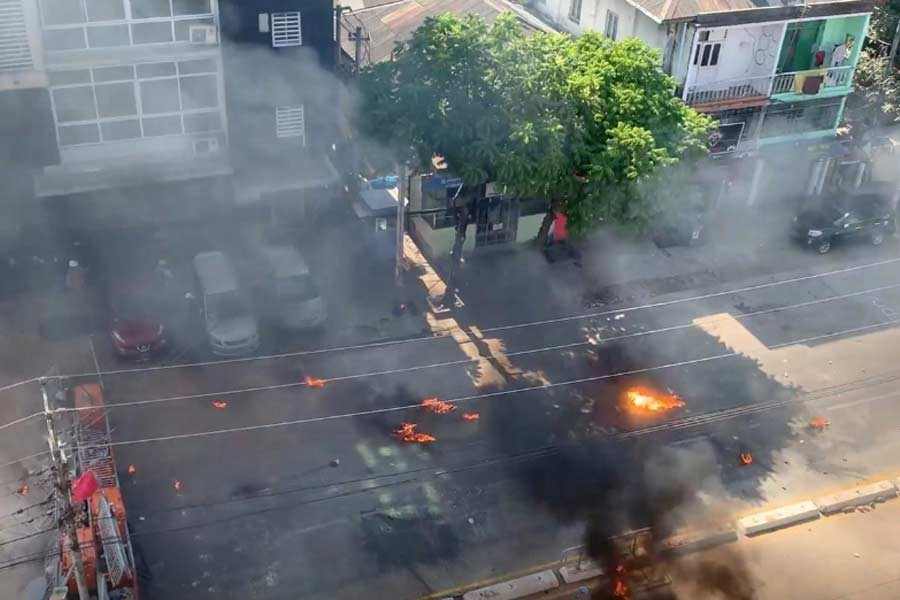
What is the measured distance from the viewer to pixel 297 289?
25.0 meters

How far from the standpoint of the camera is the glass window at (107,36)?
23.2 metres

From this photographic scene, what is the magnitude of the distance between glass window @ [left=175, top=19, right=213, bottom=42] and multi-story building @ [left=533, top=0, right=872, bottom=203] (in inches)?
513

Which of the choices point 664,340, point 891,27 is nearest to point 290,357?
point 664,340

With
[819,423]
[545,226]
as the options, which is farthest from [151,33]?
[819,423]

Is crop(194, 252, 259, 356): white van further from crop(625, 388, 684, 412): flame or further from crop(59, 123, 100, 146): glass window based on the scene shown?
crop(625, 388, 684, 412): flame

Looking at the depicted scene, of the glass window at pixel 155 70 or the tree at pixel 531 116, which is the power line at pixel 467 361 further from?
the glass window at pixel 155 70

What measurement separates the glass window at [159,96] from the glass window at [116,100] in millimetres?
316

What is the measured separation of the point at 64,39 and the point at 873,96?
27.0m

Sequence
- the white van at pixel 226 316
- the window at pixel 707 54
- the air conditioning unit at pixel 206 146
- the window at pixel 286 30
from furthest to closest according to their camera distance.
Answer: the window at pixel 707 54 → the air conditioning unit at pixel 206 146 → the window at pixel 286 30 → the white van at pixel 226 316

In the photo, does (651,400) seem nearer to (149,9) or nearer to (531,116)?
(531,116)

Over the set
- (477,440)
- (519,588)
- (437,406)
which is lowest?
(519,588)

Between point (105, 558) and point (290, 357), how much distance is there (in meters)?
8.78

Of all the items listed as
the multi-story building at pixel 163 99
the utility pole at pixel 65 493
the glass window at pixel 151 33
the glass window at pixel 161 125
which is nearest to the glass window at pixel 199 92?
the multi-story building at pixel 163 99

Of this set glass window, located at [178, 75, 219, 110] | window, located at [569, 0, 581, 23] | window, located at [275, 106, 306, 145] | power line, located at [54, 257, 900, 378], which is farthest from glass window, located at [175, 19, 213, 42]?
window, located at [569, 0, 581, 23]
